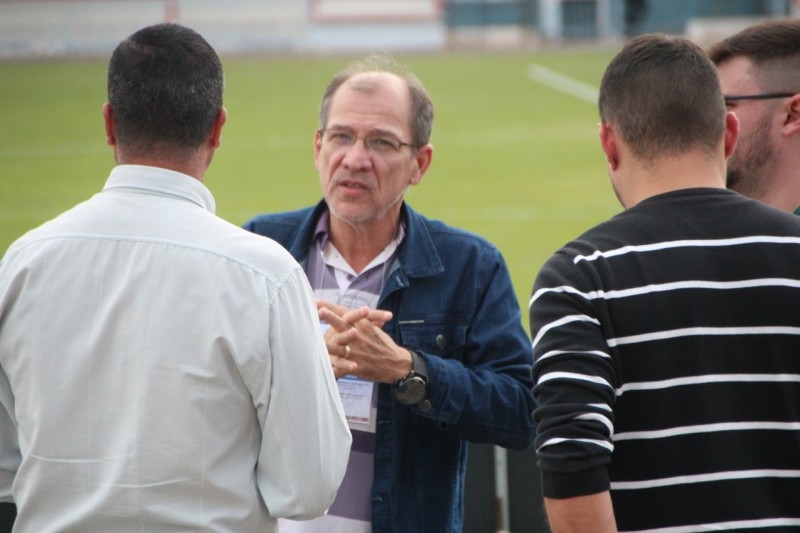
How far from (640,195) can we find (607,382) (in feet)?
1.39

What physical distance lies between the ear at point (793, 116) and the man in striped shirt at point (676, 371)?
31.9 inches

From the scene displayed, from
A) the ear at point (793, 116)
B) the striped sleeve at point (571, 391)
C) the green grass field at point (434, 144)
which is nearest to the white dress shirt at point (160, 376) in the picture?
the striped sleeve at point (571, 391)

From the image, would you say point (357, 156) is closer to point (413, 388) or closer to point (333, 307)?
point (333, 307)

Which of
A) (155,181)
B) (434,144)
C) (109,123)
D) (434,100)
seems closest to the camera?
(155,181)

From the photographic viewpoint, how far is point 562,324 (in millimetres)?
2154

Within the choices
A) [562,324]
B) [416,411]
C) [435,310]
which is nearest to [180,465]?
[562,324]

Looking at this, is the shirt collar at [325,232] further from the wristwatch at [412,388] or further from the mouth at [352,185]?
the wristwatch at [412,388]

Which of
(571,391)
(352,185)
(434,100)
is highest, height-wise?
(352,185)

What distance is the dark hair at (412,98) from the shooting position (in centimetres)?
351

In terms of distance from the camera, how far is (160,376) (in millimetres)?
2150

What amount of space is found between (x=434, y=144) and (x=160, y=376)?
20675 mm

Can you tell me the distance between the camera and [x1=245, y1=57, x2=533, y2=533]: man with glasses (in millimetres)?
3018

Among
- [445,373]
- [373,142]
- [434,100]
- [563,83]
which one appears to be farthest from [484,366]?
[563,83]

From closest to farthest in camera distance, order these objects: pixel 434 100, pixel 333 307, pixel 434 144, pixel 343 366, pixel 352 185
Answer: pixel 343 366 < pixel 333 307 < pixel 352 185 < pixel 434 144 < pixel 434 100
